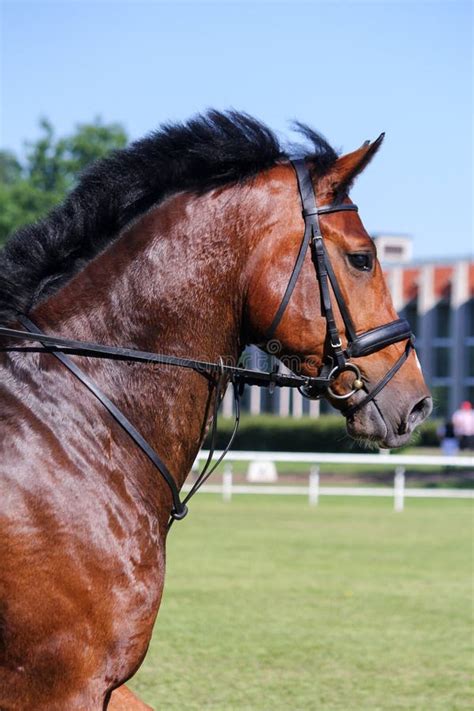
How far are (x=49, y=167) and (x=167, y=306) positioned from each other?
161 ft

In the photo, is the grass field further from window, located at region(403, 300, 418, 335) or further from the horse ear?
window, located at region(403, 300, 418, 335)

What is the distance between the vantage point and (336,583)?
36.9 ft

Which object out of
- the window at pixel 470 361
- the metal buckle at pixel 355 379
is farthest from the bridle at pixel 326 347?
the window at pixel 470 361

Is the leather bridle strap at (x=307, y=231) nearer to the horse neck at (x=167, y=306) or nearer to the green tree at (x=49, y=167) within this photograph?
the horse neck at (x=167, y=306)

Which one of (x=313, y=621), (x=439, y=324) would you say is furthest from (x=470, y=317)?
(x=313, y=621)

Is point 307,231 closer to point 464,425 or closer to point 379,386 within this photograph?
point 379,386

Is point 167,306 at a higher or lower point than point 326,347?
higher

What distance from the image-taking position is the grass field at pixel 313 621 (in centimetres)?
670

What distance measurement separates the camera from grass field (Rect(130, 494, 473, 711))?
670cm

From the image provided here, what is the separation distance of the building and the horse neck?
125ft

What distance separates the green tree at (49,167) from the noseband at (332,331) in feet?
146

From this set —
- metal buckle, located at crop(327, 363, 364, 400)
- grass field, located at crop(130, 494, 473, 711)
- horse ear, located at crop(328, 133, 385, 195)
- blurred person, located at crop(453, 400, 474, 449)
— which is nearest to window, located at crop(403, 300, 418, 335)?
blurred person, located at crop(453, 400, 474, 449)

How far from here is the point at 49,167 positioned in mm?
51094

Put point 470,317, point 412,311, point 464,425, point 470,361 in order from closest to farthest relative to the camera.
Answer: point 464,425
point 470,361
point 470,317
point 412,311
